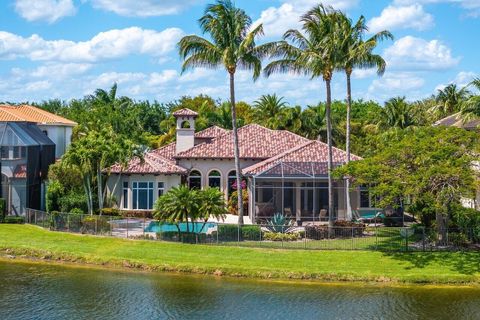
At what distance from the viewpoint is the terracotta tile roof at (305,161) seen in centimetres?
4244

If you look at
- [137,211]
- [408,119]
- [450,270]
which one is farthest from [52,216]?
[408,119]

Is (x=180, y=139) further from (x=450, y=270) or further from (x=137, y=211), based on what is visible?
(x=450, y=270)

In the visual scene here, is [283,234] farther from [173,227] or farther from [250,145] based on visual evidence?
[250,145]

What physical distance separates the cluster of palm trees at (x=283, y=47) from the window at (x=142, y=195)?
11940 millimetres

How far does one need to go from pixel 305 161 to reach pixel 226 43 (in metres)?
10.8

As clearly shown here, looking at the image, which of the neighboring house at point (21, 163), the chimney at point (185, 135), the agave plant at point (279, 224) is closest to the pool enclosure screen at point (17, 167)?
the neighboring house at point (21, 163)

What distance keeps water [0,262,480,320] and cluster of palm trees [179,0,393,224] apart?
10.5 m

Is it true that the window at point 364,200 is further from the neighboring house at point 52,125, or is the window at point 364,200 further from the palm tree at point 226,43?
the neighboring house at point 52,125

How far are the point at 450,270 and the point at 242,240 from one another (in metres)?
11.6

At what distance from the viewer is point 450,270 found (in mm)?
31016

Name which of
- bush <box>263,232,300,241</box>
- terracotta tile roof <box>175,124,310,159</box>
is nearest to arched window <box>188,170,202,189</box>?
terracotta tile roof <box>175,124,310,159</box>

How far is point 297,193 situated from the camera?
1709 inches

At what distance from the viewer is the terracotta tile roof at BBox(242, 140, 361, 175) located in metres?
42.4

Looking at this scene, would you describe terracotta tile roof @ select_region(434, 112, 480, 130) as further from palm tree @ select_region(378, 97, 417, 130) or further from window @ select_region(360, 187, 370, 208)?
window @ select_region(360, 187, 370, 208)
